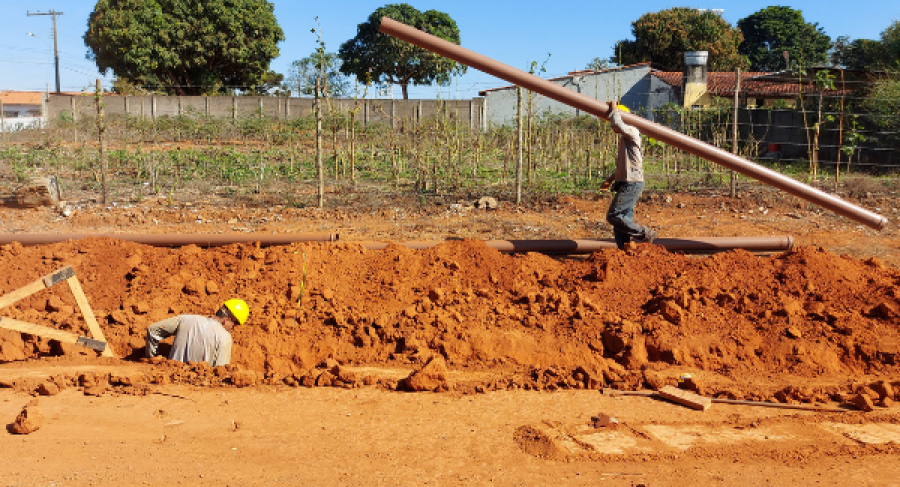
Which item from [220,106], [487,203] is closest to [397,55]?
[220,106]

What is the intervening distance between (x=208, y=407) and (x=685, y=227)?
24.2 ft

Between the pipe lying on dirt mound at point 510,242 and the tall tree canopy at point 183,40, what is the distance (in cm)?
2479

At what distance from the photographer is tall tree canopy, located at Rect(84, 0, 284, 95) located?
31062mm

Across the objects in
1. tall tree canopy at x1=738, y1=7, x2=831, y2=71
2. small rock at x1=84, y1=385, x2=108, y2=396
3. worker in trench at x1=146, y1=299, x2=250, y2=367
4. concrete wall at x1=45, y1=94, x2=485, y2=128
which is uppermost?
tall tree canopy at x1=738, y1=7, x2=831, y2=71

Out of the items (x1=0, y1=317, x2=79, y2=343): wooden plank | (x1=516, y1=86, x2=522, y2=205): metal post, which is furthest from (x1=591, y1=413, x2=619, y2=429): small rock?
(x1=516, y1=86, x2=522, y2=205): metal post

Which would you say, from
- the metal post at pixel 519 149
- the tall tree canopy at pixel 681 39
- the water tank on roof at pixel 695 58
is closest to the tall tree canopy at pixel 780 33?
the tall tree canopy at pixel 681 39

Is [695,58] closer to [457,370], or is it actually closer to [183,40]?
[183,40]

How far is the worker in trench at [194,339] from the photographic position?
544 cm

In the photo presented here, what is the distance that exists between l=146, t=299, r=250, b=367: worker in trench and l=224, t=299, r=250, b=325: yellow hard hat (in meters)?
0.18

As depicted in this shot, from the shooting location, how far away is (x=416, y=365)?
5.54m

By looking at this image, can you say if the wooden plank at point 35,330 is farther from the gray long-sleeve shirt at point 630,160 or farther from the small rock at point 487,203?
the small rock at point 487,203

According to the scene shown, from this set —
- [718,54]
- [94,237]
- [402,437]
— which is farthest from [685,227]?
[718,54]

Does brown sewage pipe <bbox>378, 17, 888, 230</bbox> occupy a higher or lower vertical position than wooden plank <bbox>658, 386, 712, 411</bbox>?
higher

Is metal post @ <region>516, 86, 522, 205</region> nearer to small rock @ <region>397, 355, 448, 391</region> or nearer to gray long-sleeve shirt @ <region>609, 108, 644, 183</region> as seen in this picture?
gray long-sleeve shirt @ <region>609, 108, 644, 183</region>
